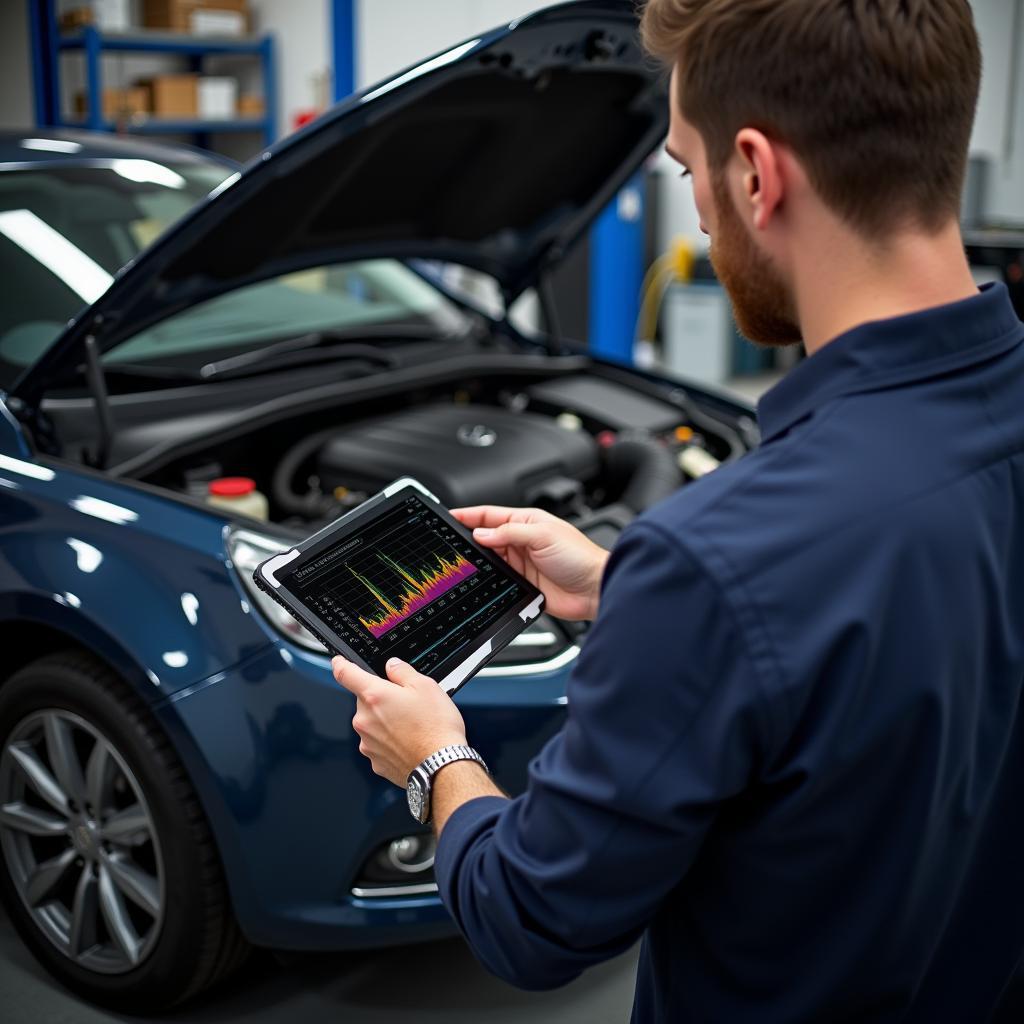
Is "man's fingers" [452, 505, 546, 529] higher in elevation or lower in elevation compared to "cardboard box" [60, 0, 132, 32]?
lower

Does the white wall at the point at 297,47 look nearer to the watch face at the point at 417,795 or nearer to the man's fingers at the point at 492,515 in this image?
the man's fingers at the point at 492,515

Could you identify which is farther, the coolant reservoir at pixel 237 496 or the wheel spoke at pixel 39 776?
the coolant reservoir at pixel 237 496

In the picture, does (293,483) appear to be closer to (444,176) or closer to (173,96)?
(444,176)

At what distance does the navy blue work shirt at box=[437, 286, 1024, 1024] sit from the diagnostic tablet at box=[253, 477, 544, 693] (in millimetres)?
351

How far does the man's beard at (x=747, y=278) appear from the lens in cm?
87

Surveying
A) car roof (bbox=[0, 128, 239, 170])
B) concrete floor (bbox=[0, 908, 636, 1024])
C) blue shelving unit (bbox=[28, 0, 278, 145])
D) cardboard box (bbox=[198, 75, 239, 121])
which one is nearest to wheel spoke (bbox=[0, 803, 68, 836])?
concrete floor (bbox=[0, 908, 636, 1024])

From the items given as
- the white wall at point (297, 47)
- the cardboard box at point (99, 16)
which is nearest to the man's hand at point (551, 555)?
the cardboard box at point (99, 16)

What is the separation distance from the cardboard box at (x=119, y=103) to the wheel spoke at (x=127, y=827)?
21.0ft

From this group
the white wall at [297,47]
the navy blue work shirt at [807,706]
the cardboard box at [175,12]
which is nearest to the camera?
the navy blue work shirt at [807,706]

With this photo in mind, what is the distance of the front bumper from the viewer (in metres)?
1.67

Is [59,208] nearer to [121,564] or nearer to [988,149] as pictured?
[121,564]

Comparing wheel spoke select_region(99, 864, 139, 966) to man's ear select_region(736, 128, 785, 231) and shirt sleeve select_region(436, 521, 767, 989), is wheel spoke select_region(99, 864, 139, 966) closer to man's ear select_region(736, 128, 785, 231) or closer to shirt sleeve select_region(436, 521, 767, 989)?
shirt sleeve select_region(436, 521, 767, 989)

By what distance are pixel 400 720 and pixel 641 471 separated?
56.8 inches

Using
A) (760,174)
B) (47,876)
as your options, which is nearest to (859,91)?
(760,174)
